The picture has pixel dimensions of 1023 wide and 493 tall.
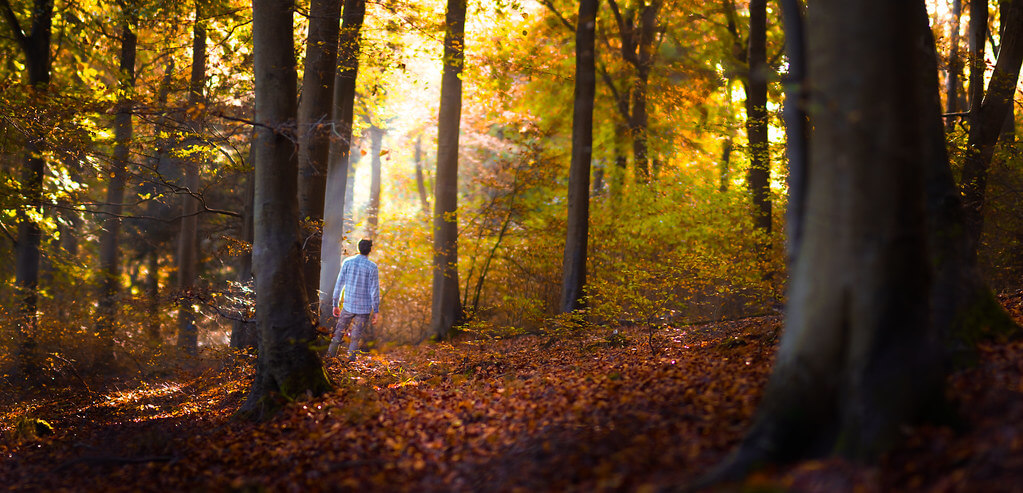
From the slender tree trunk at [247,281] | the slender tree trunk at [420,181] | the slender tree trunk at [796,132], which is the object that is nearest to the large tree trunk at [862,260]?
the slender tree trunk at [796,132]

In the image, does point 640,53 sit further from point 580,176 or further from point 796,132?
point 796,132

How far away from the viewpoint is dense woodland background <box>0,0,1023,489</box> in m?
7.30

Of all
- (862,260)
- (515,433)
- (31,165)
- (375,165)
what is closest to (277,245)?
(515,433)

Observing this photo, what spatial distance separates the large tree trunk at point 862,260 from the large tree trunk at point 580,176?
9.91m

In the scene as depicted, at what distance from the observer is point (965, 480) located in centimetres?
325

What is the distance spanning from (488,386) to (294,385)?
6.72 ft

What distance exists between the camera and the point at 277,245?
7.08 m

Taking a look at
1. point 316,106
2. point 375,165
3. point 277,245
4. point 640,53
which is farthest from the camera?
point 375,165

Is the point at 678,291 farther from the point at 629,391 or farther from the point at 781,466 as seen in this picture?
the point at 781,466

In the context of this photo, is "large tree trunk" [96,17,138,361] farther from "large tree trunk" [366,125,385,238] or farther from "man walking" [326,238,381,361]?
"large tree trunk" [366,125,385,238]

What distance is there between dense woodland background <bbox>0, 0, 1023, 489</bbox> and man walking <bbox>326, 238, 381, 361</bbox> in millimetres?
424

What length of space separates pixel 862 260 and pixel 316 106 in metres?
8.03

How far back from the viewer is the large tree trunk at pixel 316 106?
962 cm

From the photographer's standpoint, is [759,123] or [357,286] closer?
[357,286]
